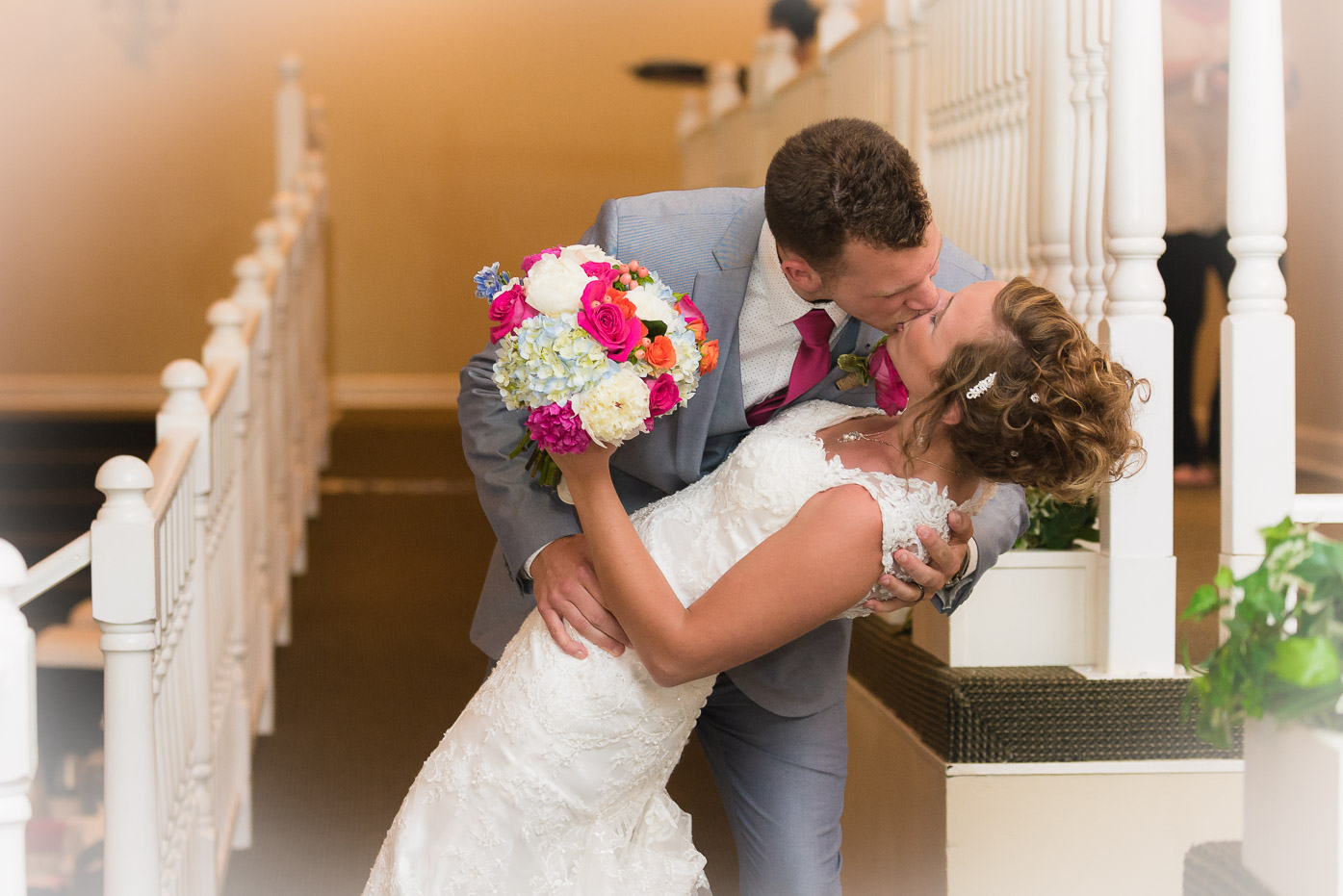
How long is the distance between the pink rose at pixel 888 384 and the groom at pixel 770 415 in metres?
0.05

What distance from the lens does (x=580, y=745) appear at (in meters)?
1.63

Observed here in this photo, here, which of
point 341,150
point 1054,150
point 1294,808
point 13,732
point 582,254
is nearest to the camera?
point 13,732

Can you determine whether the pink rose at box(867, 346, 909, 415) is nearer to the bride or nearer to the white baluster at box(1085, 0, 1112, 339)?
the bride

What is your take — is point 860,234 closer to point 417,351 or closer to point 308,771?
point 308,771

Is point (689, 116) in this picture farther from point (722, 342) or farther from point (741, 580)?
point (741, 580)

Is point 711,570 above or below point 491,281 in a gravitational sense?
below

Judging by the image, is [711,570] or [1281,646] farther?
[711,570]

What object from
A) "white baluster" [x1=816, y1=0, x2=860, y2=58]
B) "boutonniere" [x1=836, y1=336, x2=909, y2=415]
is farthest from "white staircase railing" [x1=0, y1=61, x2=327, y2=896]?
"white baluster" [x1=816, y1=0, x2=860, y2=58]

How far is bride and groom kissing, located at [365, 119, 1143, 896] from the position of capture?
1506 millimetres

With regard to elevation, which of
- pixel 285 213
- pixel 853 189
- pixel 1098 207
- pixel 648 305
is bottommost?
pixel 648 305

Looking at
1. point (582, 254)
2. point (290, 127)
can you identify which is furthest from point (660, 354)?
point (290, 127)

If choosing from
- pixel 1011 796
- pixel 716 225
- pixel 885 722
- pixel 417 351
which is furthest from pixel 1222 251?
pixel 417 351

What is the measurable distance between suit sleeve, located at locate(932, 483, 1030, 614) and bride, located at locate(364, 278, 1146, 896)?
0.15 m

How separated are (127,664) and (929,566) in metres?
1.19
